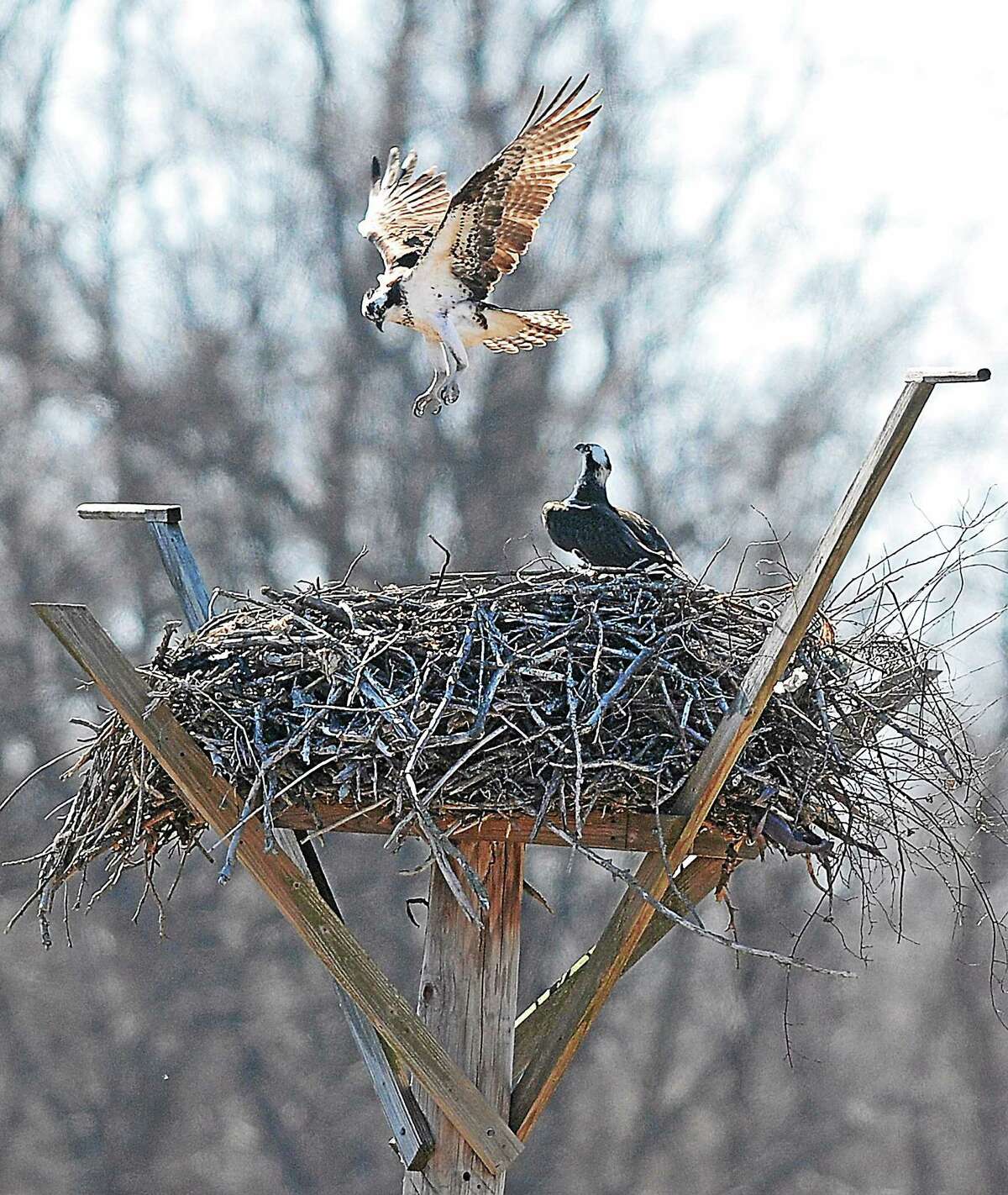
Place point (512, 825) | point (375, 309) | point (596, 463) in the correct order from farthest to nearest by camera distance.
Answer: point (375, 309) → point (596, 463) → point (512, 825)

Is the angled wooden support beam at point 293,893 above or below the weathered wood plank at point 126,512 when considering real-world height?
below

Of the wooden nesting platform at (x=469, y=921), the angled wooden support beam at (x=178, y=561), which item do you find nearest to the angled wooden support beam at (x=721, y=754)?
the wooden nesting platform at (x=469, y=921)

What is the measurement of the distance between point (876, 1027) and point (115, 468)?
6.63 m

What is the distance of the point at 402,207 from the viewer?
18.2 ft

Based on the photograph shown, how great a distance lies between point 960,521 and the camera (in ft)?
13.1

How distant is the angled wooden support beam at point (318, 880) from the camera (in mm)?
4117

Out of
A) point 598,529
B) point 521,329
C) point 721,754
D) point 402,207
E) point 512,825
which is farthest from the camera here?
point 402,207

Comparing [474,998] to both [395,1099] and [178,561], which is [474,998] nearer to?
[395,1099]

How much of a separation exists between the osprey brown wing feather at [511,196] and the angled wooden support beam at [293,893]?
158 centimetres

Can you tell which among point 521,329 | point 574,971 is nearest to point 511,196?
point 521,329

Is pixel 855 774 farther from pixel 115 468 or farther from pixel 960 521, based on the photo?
pixel 115 468

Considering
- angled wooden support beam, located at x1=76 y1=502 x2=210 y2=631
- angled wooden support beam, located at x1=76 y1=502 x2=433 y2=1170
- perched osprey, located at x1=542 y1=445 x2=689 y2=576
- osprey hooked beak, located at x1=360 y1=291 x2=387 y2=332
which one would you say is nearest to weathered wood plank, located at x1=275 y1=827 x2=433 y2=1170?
angled wooden support beam, located at x1=76 y1=502 x2=433 y2=1170

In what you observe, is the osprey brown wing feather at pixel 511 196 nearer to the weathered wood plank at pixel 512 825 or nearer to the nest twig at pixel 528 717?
the nest twig at pixel 528 717

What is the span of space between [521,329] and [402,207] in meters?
0.77
